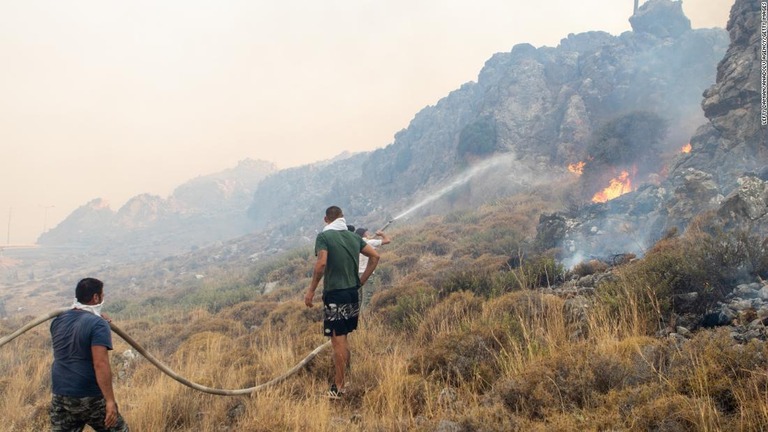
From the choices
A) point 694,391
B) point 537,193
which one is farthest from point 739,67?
point 694,391

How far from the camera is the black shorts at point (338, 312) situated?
15.8 feet

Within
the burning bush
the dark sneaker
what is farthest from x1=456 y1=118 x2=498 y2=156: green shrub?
the dark sneaker

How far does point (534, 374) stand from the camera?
3.24 metres

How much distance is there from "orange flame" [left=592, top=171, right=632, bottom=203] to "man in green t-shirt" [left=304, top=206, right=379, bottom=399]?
75.8ft

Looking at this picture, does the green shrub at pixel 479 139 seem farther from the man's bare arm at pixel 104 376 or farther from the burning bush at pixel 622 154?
the man's bare arm at pixel 104 376

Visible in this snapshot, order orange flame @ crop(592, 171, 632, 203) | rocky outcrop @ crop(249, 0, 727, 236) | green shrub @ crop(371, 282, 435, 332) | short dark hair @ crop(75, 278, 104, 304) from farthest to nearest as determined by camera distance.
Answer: rocky outcrop @ crop(249, 0, 727, 236) → orange flame @ crop(592, 171, 632, 203) → green shrub @ crop(371, 282, 435, 332) → short dark hair @ crop(75, 278, 104, 304)

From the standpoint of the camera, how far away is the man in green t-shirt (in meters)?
4.78

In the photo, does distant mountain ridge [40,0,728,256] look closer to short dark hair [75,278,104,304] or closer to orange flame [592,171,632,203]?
orange flame [592,171,632,203]

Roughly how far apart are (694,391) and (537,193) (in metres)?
27.5

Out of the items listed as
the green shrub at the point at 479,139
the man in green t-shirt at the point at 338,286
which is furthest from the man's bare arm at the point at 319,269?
the green shrub at the point at 479,139

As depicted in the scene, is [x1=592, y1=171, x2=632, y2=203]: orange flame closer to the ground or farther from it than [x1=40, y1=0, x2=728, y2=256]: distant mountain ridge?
closer to the ground

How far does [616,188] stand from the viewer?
24.7 meters

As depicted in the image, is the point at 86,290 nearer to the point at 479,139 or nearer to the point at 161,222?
the point at 479,139

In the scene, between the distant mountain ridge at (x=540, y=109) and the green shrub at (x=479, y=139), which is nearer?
the distant mountain ridge at (x=540, y=109)
